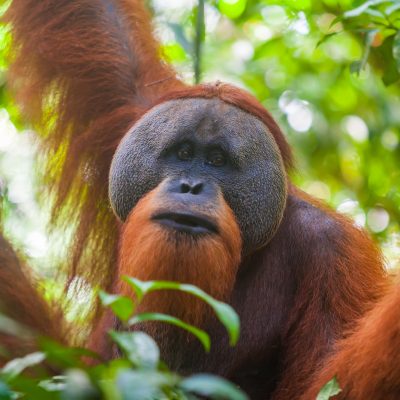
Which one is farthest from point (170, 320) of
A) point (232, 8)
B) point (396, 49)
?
point (232, 8)

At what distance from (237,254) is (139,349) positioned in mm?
1777

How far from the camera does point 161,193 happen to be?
136 inches

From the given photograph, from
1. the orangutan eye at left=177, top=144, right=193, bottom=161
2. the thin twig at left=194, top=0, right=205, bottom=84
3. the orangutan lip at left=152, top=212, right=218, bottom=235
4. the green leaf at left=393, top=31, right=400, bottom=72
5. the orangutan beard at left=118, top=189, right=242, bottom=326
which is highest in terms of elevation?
the thin twig at left=194, top=0, right=205, bottom=84

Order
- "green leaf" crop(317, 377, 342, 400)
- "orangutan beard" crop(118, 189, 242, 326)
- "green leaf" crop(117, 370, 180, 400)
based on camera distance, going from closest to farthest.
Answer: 1. "green leaf" crop(117, 370, 180, 400)
2. "green leaf" crop(317, 377, 342, 400)
3. "orangutan beard" crop(118, 189, 242, 326)

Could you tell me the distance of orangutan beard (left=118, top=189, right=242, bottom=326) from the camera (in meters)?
3.30

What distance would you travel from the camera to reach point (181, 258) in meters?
3.28

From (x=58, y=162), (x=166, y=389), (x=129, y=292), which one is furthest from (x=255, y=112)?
(x=166, y=389)

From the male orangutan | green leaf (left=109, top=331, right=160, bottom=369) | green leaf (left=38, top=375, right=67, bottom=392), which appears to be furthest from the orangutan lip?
green leaf (left=109, top=331, right=160, bottom=369)

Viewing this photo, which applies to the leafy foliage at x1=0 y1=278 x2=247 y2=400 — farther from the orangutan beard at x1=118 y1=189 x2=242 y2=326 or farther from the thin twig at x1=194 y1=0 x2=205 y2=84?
the thin twig at x1=194 y1=0 x2=205 y2=84

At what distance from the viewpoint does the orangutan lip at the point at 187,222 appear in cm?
331

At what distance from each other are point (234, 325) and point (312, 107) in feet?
13.0

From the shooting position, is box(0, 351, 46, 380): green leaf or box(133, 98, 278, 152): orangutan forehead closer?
box(0, 351, 46, 380): green leaf

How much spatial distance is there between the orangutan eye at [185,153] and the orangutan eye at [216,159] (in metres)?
0.08

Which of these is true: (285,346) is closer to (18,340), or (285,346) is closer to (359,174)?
(18,340)
